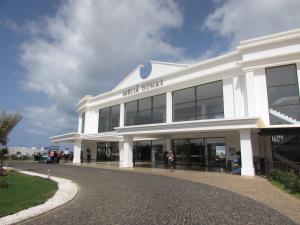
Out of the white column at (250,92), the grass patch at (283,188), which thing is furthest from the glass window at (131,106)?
the grass patch at (283,188)

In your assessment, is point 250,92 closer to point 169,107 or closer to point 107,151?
point 169,107

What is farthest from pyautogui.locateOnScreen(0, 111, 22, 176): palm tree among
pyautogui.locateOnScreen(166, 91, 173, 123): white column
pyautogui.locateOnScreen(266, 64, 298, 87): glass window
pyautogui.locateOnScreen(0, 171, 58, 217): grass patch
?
pyautogui.locateOnScreen(266, 64, 298, 87): glass window

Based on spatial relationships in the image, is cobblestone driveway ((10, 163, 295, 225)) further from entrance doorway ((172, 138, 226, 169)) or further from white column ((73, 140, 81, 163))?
white column ((73, 140, 81, 163))

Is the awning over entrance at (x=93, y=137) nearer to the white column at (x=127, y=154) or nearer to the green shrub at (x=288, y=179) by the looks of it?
the white column at (x=127, y=154)

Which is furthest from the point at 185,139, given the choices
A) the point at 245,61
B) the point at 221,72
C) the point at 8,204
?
the point at 8,204

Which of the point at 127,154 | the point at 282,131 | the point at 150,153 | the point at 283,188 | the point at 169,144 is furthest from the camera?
the point at 150,153

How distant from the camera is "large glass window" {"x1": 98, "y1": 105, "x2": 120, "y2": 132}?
34.2 meters

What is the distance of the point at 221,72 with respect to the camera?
22344 mm

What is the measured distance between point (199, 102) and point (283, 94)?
7719mm

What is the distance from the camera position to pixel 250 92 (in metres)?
19.4

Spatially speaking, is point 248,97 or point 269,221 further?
point 248,97

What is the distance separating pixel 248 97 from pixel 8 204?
16297 millimetres

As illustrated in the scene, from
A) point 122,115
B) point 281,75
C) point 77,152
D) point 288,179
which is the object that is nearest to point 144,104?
point 122,115

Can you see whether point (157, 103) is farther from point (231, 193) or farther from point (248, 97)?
point (231, 193)
